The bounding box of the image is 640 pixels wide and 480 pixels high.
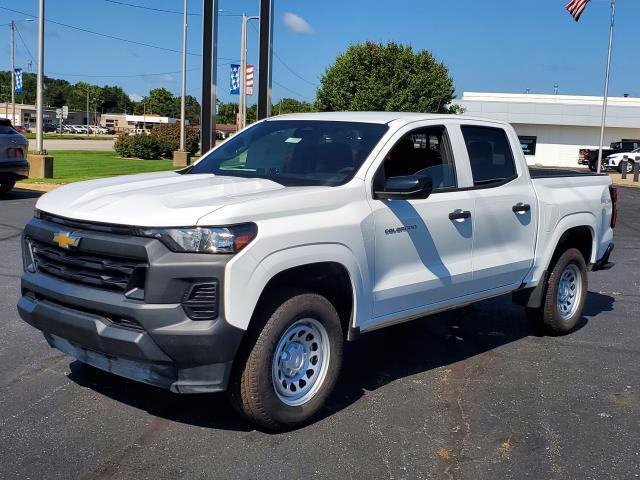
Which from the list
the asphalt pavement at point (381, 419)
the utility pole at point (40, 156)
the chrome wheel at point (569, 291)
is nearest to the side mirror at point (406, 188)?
the asphalt pavement at point (381, 419)

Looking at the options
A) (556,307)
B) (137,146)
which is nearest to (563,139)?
(137,146)

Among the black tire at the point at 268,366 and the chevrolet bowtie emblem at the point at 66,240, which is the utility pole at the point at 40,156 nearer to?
the chevrolet bowtie emblem at the point at 66,240

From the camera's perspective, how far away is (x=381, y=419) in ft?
15.2

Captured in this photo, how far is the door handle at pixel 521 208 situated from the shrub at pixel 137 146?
2893 cm

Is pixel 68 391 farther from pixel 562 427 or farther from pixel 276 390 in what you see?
pixel 562 427

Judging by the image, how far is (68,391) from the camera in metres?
4.90

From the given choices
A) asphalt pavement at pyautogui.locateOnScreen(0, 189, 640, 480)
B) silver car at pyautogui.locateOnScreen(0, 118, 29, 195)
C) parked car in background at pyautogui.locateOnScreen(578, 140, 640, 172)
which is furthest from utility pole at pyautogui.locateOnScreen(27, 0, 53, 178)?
parked car in background at pyautogui.locateOnScreen(578, 140, 640, 172)

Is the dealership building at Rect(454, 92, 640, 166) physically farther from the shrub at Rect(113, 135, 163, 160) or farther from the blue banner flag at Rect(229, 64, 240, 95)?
the shrub at Rect(113, 135, 163, 160)

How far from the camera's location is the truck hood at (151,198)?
3920mm

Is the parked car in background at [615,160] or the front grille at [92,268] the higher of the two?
the parked car in background at [615,160]

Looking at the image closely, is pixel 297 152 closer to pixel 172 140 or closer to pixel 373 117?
pixel 373 117

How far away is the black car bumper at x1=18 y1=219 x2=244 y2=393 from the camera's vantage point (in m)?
3.80

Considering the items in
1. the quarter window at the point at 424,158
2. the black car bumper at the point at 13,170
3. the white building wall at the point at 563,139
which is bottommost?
the black car bumper at the point at 13,170

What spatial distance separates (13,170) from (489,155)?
11.5 meters
